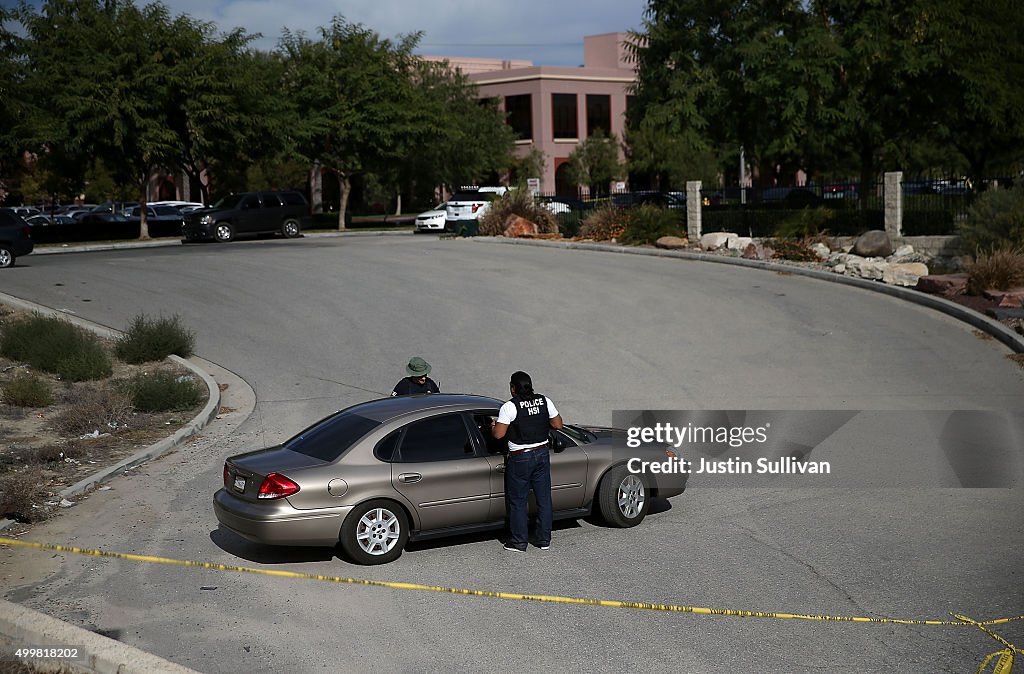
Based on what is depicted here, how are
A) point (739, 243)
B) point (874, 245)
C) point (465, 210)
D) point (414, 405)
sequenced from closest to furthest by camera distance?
point (414, 405), point (874, 245), point (739, 243), point (465, 210)

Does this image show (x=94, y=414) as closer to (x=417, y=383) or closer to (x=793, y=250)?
(x=417, y=383)

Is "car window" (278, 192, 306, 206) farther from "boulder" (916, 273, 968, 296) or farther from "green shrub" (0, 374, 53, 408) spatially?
"green shrub" (0, 374, 53, 408)

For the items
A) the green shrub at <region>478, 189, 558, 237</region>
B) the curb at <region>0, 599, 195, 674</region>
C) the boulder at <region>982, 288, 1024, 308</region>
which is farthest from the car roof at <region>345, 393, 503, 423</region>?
the green shrub at <region>478, 189, 558, 237</region>

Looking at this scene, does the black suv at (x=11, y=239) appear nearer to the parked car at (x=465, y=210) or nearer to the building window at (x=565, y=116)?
the parked car at (x=465, y=210)

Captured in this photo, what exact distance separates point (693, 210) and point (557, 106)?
163 feet

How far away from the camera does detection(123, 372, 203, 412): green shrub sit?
52.9 ft

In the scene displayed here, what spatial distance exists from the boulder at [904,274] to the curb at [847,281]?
17.4 inches

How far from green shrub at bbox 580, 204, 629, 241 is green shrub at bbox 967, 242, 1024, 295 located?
15343 millimetres

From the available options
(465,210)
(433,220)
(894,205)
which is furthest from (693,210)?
(433,220)

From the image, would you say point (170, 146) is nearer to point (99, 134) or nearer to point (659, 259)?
point (99, 134)

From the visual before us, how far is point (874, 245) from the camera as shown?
29672 millimetres

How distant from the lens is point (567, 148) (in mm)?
84438

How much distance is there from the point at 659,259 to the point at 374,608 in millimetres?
25729

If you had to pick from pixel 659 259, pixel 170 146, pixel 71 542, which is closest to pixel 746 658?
pixel 71 542
